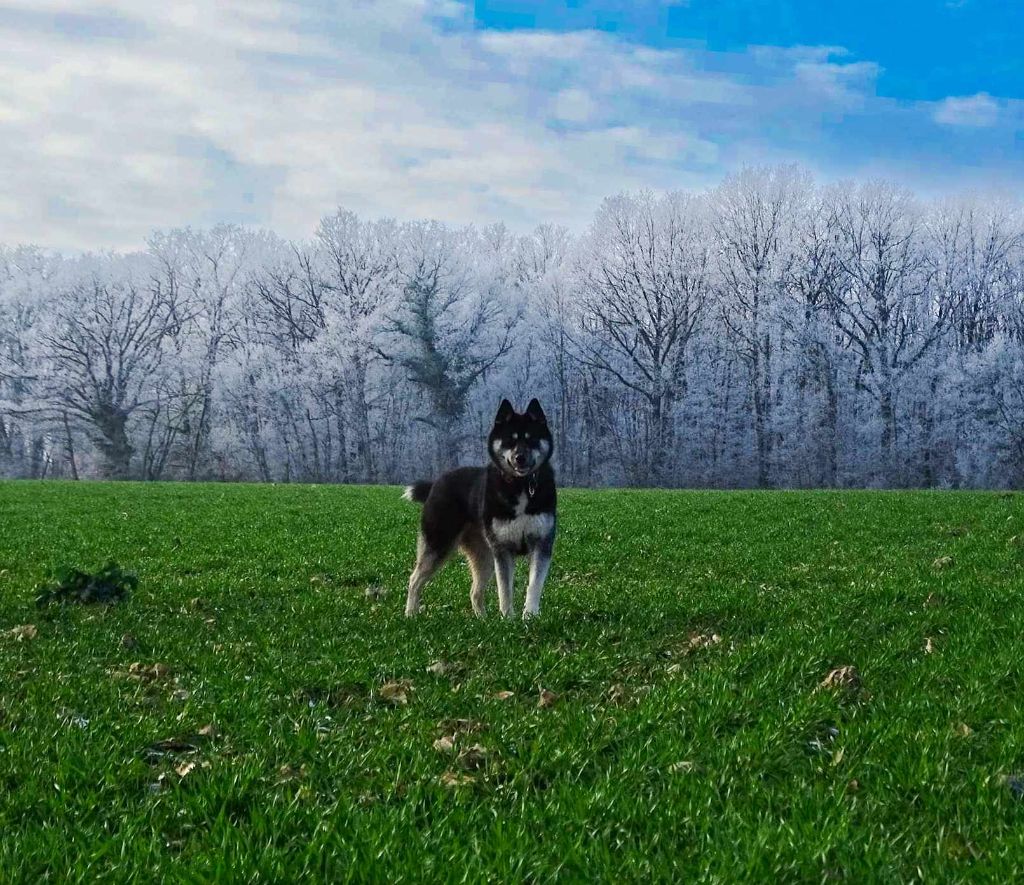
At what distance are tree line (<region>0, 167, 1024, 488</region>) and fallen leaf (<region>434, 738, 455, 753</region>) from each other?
158 feet

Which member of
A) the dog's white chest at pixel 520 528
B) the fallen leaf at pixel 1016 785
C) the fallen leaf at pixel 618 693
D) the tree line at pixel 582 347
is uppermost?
the tree line at pixel 582 347

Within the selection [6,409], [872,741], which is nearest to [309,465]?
[6,409]

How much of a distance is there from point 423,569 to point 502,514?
1268 millimetres

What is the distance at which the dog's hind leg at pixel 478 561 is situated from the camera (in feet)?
33.1

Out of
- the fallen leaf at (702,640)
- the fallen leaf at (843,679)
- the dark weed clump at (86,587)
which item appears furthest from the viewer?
the dark weed clump at (86,587)

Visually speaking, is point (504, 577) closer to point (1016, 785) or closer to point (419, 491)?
point (419, 491)

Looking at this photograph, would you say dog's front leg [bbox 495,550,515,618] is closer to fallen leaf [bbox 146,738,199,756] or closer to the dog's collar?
the dog's collar

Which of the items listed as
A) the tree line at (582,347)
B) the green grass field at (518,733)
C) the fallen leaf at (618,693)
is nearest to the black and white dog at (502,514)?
the green grass field at (518,733)

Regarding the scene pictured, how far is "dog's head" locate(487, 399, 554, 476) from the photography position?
30.6 ft

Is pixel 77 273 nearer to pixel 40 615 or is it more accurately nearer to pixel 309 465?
pixel 309 465

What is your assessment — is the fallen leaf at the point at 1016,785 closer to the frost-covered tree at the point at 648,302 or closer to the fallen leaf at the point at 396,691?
the fallen leaf at the point at 396,691

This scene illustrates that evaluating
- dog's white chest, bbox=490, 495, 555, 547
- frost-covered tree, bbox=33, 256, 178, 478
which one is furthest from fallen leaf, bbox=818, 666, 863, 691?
frost-covered tree, bbox=33, 256, 178, 478

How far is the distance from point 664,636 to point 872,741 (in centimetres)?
349

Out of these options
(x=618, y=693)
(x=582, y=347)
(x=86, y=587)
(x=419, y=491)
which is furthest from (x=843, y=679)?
(x=582, y=347)
